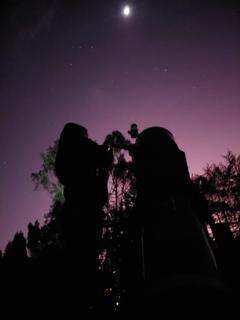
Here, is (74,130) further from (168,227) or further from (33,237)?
(33,237)

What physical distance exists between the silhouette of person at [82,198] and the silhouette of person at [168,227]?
1298 millimetres

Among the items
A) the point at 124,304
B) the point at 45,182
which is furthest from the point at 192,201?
the point at 45,182

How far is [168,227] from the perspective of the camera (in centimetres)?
490

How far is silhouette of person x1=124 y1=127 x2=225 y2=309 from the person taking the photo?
4.19m

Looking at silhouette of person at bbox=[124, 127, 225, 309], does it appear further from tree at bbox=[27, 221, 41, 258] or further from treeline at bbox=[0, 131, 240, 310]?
tree at bbox=[27, 221, 41, 258]

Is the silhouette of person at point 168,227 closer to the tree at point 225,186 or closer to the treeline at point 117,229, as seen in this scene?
the treeline at point 117,229

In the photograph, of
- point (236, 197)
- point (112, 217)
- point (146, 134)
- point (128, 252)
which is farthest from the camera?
point (236, 197)

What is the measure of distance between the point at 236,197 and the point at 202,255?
37014mm

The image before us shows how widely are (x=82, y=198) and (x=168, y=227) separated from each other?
189 cm

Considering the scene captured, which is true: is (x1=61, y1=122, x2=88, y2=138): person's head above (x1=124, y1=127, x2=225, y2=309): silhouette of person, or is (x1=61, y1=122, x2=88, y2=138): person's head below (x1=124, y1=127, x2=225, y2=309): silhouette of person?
above

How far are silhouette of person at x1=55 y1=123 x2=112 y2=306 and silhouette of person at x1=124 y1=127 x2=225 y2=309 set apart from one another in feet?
4.26

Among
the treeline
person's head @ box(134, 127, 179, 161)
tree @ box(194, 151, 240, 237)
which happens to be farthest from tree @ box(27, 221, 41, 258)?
person's head @ box(134, 127, 179, 161)

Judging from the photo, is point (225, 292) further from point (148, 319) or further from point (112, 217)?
point (112, 217)

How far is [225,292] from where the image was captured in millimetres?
4184
